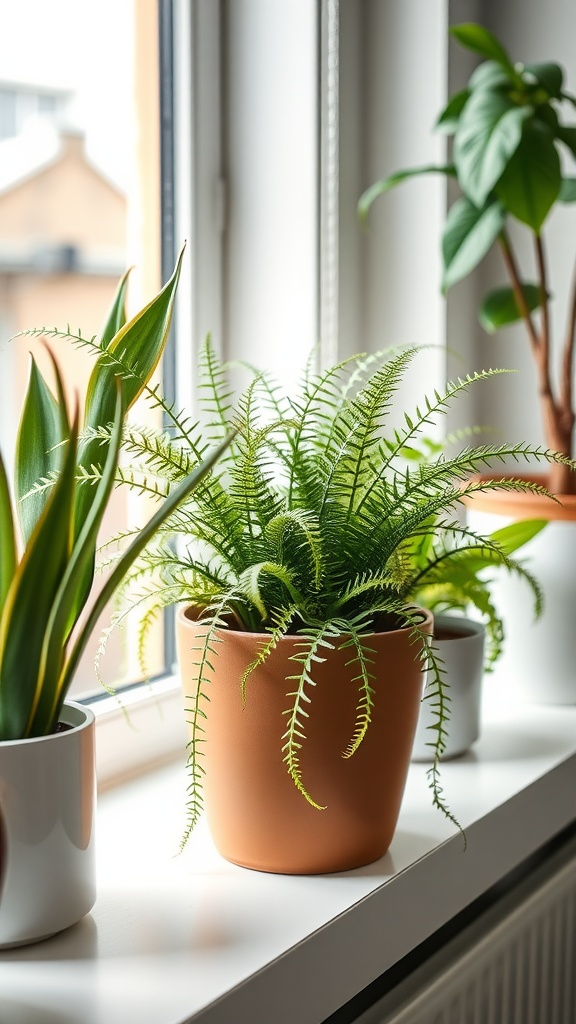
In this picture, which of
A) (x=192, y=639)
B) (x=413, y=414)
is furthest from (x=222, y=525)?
(x=413, y=414)

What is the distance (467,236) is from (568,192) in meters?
0.14

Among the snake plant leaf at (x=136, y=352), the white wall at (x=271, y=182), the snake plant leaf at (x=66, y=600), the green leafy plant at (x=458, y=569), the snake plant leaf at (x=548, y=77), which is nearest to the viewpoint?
the snake plant leaf at (x=66, y=600)

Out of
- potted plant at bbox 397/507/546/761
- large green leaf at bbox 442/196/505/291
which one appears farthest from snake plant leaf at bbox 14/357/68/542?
large green leaf at bbox 442/196/505/291

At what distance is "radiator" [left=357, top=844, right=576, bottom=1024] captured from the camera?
834mm

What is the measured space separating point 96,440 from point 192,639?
5.9 inches

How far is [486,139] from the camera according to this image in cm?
95

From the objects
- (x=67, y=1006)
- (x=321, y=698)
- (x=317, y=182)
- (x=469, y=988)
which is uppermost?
(x=317, y=182)

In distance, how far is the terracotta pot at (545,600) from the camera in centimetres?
106

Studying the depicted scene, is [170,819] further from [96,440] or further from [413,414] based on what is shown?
[413,414]

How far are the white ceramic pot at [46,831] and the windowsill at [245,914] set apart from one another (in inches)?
1.0

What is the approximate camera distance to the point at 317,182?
1.12 m

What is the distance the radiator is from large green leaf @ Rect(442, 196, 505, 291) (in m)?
0.65

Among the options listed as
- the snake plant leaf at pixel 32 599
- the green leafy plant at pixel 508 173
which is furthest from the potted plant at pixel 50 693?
the green leafy plant at pixel 508 173

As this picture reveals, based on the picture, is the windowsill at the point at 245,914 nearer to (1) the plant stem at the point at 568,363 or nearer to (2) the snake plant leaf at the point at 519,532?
(2) the snake plant leaf at the point at 519,532
